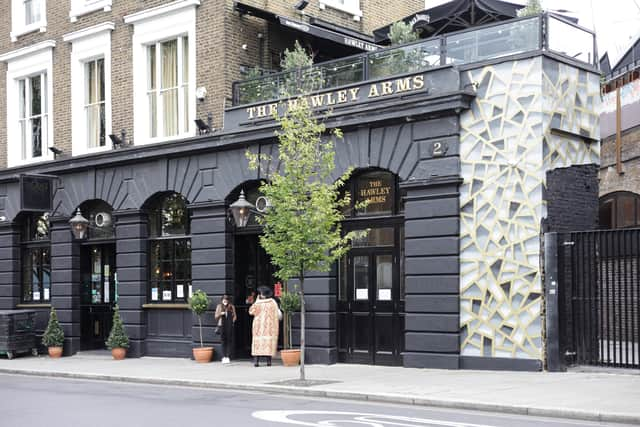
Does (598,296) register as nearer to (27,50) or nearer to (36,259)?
(36,259)

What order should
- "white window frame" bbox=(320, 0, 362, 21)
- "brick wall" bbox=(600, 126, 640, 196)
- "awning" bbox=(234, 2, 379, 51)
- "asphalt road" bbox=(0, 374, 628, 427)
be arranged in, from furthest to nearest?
"brick wall" bbox=(600, 126, 640, 196), "white window frame" bbox=(320, 0, 362, 21), "awning" bbox=(234, 2, 379, 51), "asphalt road" bbox=(0, 374, 628, 427)

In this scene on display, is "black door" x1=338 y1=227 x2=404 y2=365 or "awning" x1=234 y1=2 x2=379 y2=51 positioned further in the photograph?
"awning" x1=234 y1=2 x2=379 y2=51

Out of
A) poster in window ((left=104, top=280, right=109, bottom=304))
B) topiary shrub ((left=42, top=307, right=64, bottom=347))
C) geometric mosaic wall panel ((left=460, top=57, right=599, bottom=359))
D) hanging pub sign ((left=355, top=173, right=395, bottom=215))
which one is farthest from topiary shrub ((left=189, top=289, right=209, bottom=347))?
geometric mosaic wall panel ((left=460, top=57, right=599, bottom=359))

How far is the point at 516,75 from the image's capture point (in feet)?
54.7

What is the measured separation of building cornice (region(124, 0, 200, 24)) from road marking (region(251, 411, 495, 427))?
12.9 metres

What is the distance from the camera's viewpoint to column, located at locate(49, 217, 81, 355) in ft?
81.6

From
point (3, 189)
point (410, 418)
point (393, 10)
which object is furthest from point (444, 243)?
point (3, 189)

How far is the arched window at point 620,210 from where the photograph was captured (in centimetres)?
2461

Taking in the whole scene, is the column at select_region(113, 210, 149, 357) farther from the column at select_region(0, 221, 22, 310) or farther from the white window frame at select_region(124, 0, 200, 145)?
the column at select_region(0, 221, 22, 310)

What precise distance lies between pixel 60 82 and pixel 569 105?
14965 millimetres

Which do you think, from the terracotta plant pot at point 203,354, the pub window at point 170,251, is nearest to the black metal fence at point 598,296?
the terracotta plant pot at point 203,354

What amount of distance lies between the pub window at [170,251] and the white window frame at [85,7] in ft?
18.4

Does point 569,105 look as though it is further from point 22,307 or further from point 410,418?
point 22,307

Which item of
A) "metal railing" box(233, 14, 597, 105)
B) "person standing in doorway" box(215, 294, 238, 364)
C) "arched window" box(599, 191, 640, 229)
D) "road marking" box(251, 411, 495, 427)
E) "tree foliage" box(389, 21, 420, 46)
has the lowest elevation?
"road marking" box(251, 411, 495, 427)
